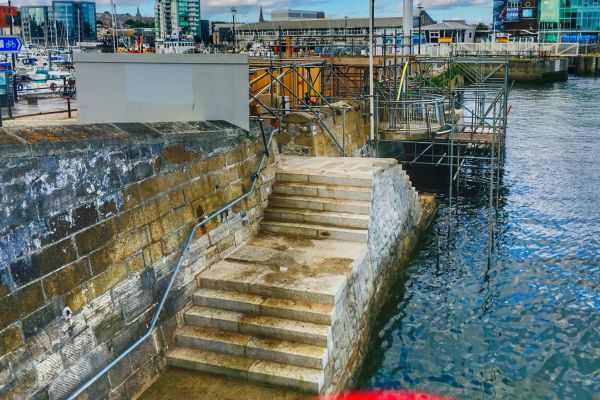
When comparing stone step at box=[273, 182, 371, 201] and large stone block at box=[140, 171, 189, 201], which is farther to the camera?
stone step at box=[273, 182, 371, 201]

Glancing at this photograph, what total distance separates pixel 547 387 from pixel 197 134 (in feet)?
21.4

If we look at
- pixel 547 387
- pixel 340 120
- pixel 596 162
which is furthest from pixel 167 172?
pixel 596 162

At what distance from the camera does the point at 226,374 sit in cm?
816

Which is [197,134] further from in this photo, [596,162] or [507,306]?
[596,162]

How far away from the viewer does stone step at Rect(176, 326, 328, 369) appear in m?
7.97

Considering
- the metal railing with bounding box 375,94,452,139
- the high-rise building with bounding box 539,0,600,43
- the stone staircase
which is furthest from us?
the high-rise building with bounding box 539,0,600,43

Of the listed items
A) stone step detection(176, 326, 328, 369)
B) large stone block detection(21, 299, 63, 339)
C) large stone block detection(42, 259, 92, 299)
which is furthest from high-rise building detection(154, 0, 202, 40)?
large stone block detection(21, 299, 63, 339)

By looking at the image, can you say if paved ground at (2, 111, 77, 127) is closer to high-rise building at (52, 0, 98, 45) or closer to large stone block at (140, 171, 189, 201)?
large stone block at (140, 171, 189, 201)

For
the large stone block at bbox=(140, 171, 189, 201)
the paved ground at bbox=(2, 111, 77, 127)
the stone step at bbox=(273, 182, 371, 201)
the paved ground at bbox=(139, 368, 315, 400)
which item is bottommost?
the paved ground at bbox=(139, 368, 315, 400)

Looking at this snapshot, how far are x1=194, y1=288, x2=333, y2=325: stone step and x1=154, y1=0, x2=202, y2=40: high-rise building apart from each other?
48.0m

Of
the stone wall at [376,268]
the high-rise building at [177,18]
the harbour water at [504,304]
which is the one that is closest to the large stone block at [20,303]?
the stone wall at [376,268]

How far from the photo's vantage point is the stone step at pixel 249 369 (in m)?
7.78

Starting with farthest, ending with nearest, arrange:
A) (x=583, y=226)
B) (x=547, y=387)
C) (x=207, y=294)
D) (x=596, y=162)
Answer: (x=596, y=162) → (x=583, y=226) → (x=547, y=387) → (x=207, y=294)

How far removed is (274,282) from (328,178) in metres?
3.33
